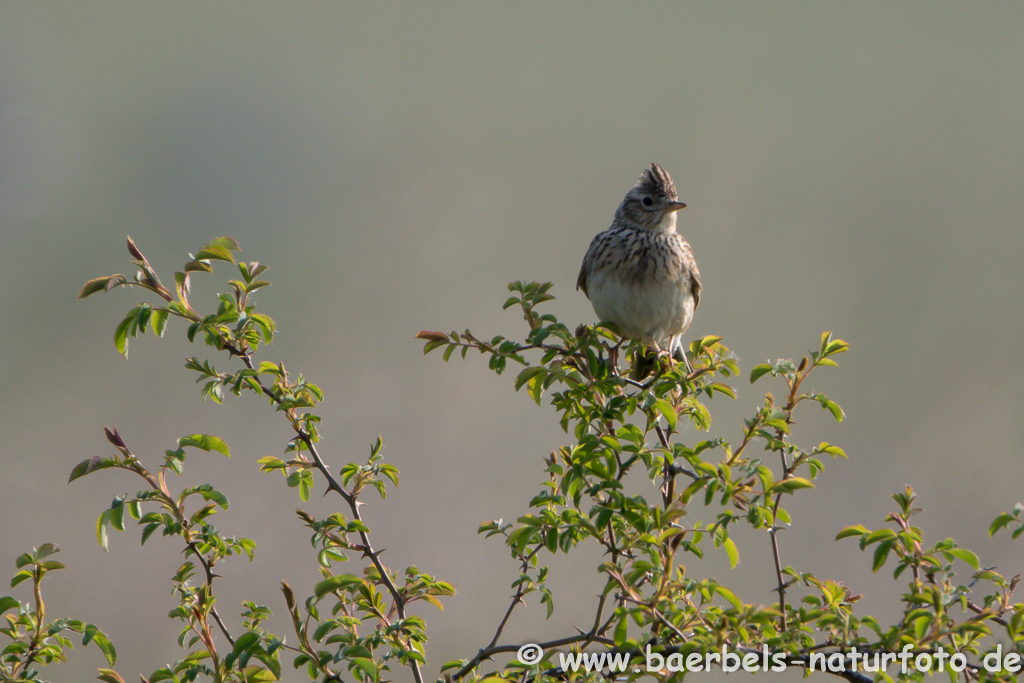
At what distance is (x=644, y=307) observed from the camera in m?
4.84

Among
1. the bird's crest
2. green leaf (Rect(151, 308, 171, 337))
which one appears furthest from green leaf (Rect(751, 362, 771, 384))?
the bird's crest

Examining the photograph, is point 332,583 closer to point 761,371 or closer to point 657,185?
point 761,371

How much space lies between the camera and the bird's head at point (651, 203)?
17.5 ft

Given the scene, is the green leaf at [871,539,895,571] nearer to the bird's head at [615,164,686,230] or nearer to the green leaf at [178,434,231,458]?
the green leaf at [178,434,231,458]

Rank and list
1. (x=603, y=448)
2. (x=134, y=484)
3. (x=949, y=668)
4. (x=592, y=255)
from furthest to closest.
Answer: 1. (x=134, y=484)
2. (x=592, y=255)
3. (x=603, y=448)
4. (x=949, y=668)

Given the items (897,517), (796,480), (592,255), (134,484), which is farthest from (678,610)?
(134,484)

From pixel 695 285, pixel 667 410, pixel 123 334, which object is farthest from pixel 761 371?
pixel 695 285

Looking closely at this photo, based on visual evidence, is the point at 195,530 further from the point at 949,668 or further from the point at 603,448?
the point at 949,668

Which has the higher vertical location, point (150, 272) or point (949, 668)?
point (150, 272)

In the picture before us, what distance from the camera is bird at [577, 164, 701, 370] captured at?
191 inches

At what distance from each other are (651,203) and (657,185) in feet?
0.45

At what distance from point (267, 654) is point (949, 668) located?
1.91 metres

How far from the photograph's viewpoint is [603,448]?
9.97 ft

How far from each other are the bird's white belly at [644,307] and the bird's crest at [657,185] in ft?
1.88
